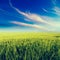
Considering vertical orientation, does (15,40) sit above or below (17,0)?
below

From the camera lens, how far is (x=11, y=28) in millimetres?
1982

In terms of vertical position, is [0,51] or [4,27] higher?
[4,27]

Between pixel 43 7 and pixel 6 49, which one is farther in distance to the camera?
pixel 43 7

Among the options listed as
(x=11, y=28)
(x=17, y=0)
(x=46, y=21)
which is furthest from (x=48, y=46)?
(x=17, y=0)

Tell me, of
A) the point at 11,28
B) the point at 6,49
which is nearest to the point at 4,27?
the point at 11,28

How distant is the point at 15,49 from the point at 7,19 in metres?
0.29

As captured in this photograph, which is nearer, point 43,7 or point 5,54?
point 5,54

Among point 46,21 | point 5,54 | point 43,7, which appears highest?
point 43,7

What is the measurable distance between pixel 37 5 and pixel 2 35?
1.36 feet

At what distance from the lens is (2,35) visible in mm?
1979

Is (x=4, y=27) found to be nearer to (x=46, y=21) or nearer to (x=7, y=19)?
(x=7, y=19)

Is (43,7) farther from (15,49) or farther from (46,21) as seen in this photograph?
(15,49)

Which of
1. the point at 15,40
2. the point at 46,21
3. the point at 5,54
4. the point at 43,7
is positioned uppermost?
the point at 43,7

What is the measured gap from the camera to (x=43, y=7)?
6.57ft
